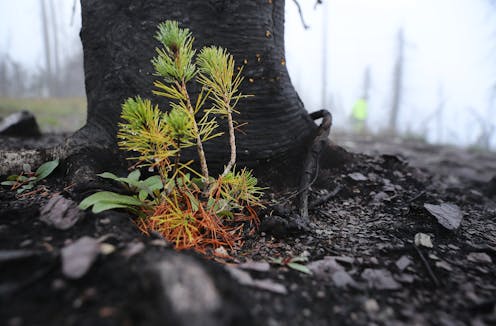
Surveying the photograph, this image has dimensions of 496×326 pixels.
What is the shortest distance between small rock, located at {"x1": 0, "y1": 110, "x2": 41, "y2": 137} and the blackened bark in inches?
116

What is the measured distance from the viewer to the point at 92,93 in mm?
2324

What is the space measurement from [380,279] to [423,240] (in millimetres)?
491

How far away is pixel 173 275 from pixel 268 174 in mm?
1482

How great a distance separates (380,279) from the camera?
1202 mm

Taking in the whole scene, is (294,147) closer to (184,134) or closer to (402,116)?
(184,134)

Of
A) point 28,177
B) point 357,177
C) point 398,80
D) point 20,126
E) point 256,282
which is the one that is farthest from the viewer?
point 398,80

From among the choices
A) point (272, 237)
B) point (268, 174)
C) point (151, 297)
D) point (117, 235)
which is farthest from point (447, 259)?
point (117, 235)

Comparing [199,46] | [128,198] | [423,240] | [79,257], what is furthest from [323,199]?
[79,257]

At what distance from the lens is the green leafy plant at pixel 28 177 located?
178 centimetres

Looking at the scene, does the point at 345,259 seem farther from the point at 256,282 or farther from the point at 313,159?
the point at 313,159

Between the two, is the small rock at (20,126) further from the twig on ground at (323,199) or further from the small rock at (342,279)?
the small rock at (342,279)

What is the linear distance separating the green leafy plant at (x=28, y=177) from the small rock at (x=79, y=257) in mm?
1048

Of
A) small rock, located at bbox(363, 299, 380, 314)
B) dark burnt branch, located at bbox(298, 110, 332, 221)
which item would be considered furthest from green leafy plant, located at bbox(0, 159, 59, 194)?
small rock, located at bbox(363, 299, 380, 314)

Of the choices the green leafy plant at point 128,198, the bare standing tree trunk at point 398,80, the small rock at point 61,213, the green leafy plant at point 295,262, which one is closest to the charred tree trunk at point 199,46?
the green leafy plant at point 128,198
